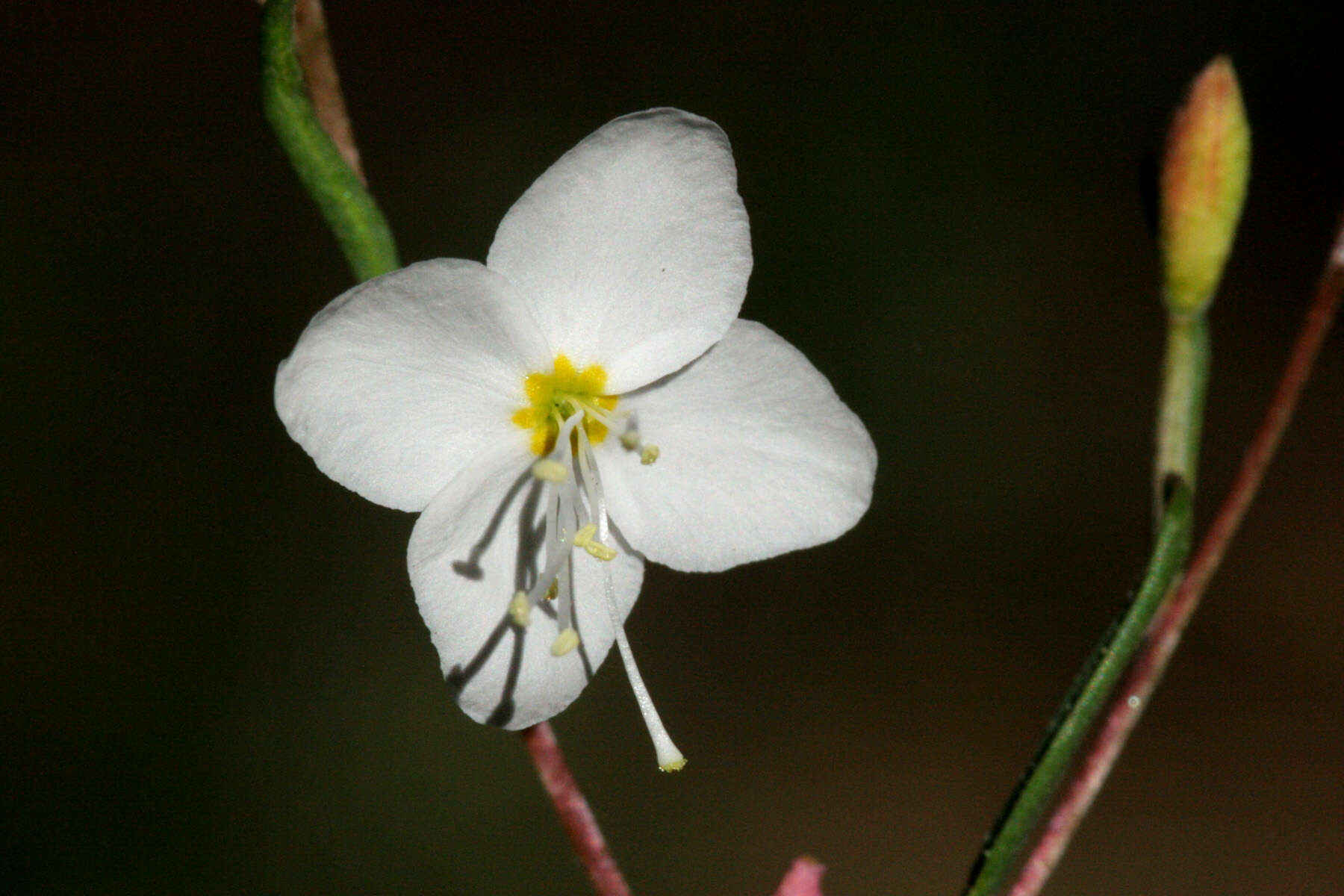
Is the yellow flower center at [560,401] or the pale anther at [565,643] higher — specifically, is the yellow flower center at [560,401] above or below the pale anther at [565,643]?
above

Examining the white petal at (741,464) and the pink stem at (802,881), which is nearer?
the pink stem at (802,881)

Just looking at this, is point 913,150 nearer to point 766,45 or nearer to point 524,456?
point 766,45

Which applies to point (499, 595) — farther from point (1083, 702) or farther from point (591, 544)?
point (1083, 702)

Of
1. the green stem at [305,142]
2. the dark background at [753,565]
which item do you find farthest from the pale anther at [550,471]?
the dark background at [753,565]

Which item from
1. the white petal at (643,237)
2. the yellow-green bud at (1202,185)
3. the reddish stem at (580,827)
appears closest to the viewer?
the reddish stem at (580,827)

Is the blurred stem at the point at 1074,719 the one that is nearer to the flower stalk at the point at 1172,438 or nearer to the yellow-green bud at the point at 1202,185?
the flower stalk at the point at 1172,438

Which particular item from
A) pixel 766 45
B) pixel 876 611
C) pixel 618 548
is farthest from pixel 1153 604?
pixel 766 45

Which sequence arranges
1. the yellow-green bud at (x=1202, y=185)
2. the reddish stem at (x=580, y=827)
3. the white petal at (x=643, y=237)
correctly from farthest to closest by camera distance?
the yellow-green bud at (x=1202, y=185) → the white petal at (x=643, y=237) → the reddish stem at (x=580, y=827)

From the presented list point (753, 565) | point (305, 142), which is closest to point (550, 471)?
point (305, 142)
